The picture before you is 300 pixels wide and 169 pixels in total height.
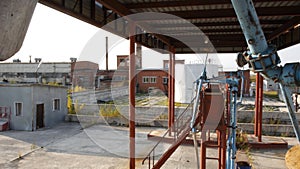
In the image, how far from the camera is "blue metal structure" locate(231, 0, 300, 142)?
1726 mm

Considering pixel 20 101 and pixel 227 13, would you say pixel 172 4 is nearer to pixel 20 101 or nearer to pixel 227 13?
pixel 227 13

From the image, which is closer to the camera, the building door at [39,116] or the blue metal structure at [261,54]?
the blue metal structure at [261,54]

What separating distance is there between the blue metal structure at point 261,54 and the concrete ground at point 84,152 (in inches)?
233

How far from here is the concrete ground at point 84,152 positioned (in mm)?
7445

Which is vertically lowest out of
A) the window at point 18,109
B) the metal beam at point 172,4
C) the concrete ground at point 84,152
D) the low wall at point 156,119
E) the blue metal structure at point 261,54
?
the concrete ground at point 84,152

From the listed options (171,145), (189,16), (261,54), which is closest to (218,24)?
(189,16)

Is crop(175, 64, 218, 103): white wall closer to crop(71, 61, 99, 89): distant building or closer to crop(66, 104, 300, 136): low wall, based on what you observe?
crop(66, 104, 300, 136): low wall

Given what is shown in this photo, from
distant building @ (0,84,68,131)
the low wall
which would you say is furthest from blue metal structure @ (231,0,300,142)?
distant building @ (0,84,68,131)

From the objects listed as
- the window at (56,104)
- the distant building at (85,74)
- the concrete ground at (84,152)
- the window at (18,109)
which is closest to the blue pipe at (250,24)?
the concrete ground at (84,152)

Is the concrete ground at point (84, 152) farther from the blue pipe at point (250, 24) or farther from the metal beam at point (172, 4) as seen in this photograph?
the blue pipe at point (250, 24)

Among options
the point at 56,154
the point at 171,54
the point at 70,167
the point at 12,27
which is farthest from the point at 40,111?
the point at 12,27

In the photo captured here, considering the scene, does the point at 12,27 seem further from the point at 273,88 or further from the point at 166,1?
the point at 273,88

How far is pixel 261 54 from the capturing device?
1.79 metres

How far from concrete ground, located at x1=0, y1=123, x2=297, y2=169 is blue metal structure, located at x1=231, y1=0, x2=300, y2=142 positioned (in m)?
5.91
